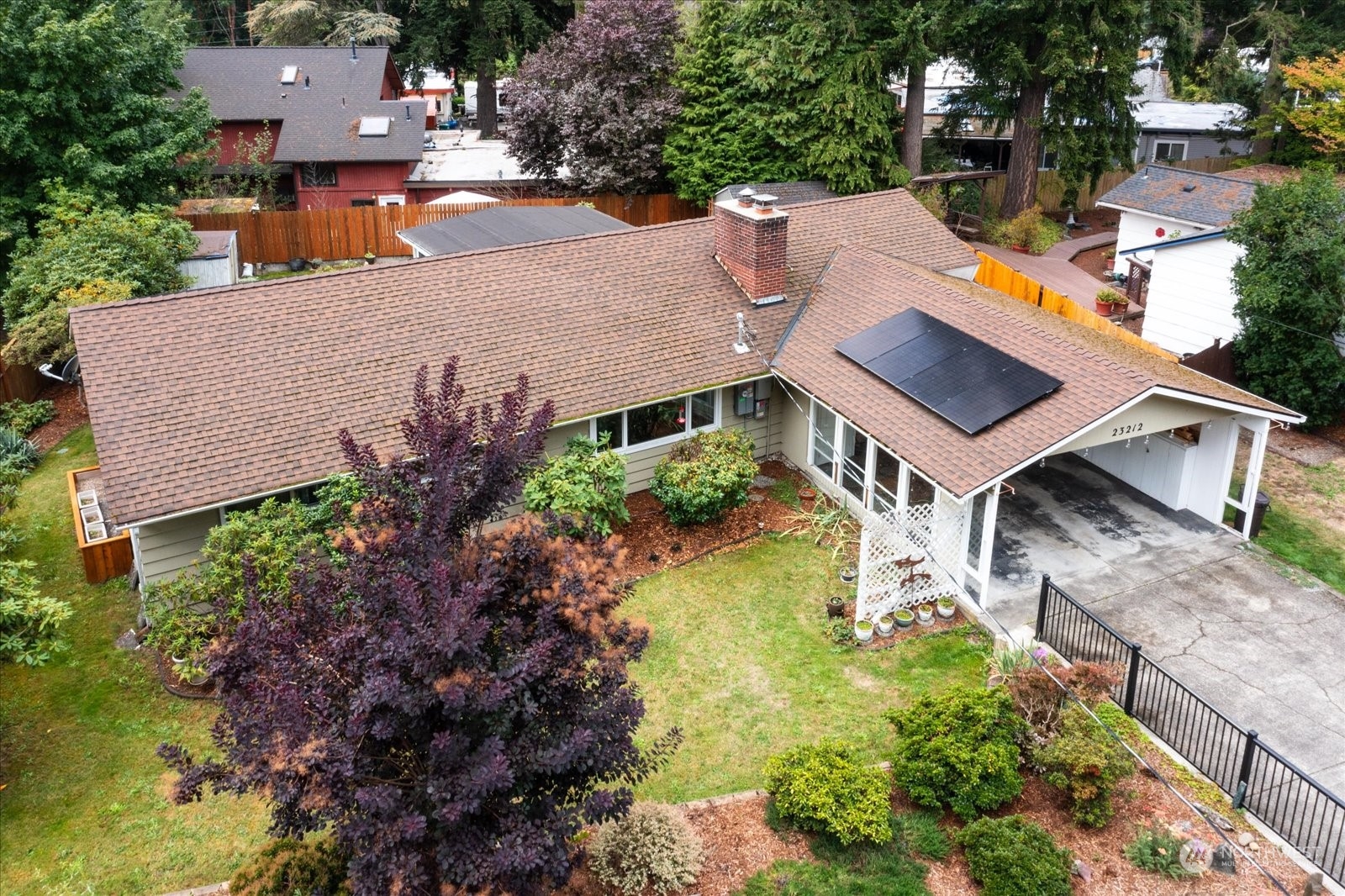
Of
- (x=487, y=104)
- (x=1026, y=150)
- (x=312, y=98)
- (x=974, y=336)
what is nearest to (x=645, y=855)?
(x=974, y=336)

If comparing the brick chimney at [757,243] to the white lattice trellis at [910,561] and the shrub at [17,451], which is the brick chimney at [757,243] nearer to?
the white lattice trellis at [910,561]

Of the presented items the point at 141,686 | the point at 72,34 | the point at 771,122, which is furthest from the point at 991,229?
the point at 141,686

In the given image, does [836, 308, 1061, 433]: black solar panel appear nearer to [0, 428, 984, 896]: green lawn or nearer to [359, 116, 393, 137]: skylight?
[0, 428, 984, 896]: green lawn

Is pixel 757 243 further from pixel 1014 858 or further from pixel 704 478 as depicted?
pixel 1014 858

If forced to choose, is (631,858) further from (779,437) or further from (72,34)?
(72,34)

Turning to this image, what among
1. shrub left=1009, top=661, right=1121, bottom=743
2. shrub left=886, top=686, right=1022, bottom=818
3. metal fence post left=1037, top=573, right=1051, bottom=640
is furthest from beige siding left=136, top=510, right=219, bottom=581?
metal fence post left=1037, top=573, right=1051, bottom=640
